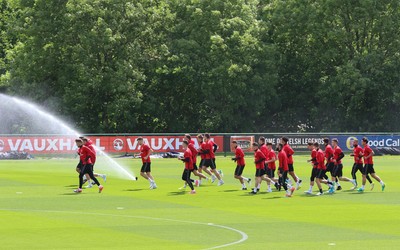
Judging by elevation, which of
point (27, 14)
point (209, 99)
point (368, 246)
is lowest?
point (368, 246)

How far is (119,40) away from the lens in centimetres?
8850

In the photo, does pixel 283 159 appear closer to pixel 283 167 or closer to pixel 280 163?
pixel 280 163

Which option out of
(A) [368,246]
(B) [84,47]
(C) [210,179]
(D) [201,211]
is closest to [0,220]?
(D) [201,211]

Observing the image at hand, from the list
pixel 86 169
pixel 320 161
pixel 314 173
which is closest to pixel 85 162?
pixel 86 169

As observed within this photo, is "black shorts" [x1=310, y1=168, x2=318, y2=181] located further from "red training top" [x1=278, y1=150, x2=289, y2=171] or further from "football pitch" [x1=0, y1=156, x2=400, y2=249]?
"red training top" [x1=278, y1=150, x2=289, y2=171]

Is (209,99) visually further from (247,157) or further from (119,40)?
(247,157)

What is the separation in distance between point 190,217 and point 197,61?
6270cm

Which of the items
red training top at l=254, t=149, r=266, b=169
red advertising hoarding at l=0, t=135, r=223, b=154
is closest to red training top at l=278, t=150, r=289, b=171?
red training top at l=254, t=149, r=266, b=169

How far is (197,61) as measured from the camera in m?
90.7

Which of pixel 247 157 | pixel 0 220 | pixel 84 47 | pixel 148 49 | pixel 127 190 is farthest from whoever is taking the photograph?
pixel 148 49

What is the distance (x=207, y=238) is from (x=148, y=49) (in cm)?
7158

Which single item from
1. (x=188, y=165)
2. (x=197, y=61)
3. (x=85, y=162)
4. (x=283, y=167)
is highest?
(x=197, y=61)

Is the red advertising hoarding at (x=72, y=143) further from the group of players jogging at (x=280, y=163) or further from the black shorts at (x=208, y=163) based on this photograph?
the group of players jogging at (x=280, y=163)

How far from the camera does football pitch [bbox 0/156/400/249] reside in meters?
22.7
